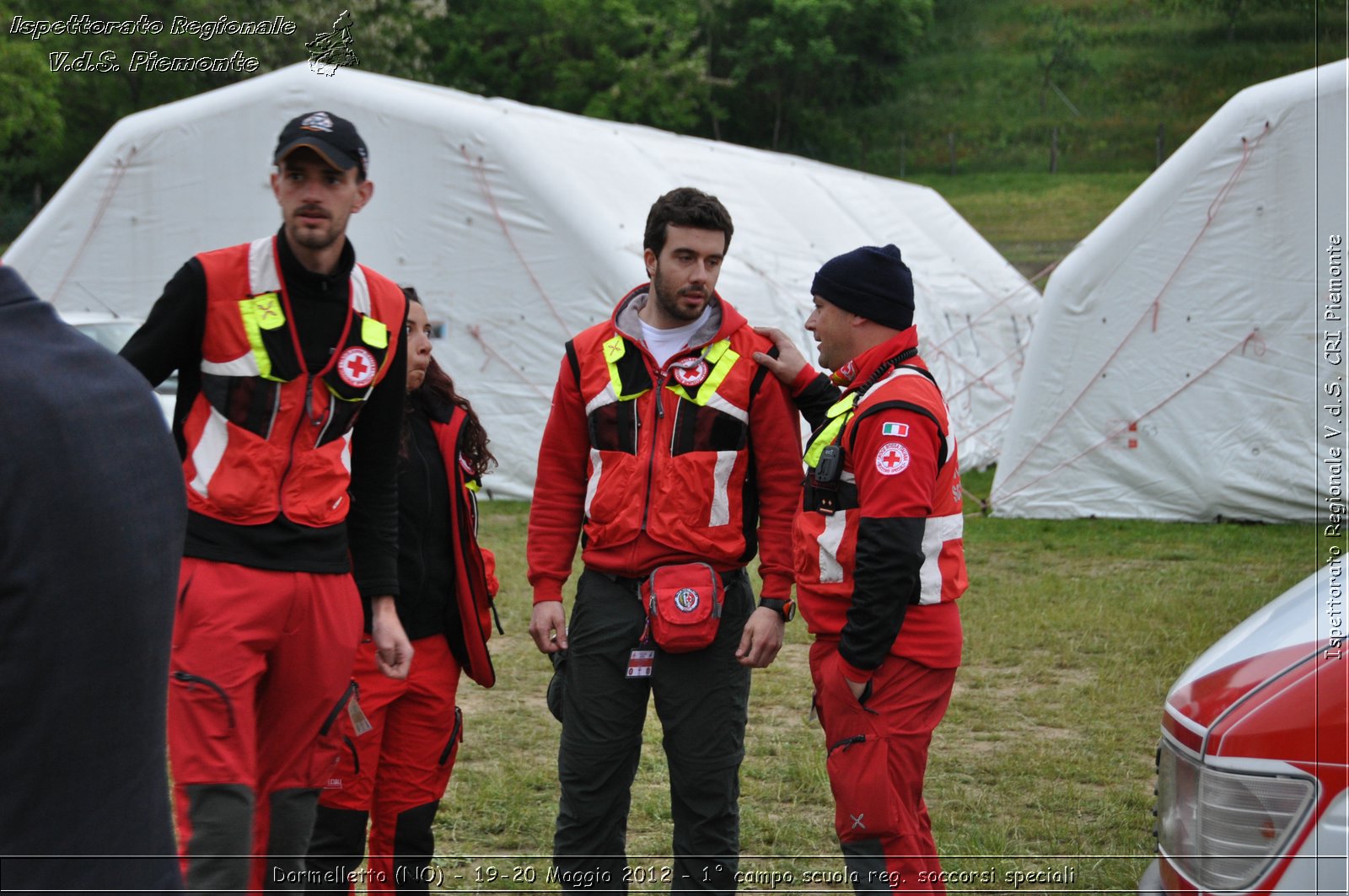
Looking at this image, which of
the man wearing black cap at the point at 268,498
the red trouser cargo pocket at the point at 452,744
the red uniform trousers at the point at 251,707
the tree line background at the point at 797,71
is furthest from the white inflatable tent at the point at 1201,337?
the tree line background at the point at 797,71

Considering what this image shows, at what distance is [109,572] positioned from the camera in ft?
5.01

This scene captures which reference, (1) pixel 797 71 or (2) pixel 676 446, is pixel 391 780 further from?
(1) pixel 797 71

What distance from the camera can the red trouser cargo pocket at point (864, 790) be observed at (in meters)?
3.17

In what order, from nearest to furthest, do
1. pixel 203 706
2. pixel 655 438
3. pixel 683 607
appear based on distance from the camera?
pixel 203 706
pixel 683 607
pixel 655 438

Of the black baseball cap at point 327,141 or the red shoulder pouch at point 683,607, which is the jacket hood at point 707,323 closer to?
the red shoulder pouch at point 683,607

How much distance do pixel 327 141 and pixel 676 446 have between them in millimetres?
1171

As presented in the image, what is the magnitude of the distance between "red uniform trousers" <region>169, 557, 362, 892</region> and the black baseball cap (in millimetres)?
919

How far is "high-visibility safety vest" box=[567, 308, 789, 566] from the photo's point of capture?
3508 millimetres

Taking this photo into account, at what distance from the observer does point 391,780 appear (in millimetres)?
3611

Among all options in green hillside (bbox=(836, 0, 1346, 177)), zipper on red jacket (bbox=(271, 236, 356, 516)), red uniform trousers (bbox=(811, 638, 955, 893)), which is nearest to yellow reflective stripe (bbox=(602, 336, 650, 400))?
zipper on red jacket (bbox=(271, 236, 356, 516))

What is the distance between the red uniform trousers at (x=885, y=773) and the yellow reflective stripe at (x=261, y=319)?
1.53 metres

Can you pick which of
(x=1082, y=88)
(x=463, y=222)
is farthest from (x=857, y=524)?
(x=1082, y=88)

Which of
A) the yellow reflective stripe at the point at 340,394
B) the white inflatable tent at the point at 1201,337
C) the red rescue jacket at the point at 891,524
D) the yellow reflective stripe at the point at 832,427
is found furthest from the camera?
the white inflatable tent at the point at 1201,337

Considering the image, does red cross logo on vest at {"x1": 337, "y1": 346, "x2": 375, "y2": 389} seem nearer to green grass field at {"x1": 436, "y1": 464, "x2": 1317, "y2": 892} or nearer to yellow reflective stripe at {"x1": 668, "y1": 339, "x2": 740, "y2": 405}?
yellow reflective stripe at {"x1": 668, "y1": 339, "x2": 740, "y2": 405}
